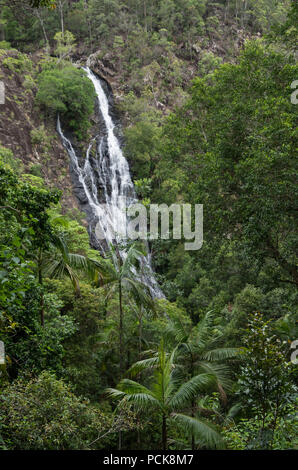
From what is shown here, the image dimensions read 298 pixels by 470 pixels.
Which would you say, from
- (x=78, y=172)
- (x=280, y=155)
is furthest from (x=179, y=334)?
(x=78, y=172)

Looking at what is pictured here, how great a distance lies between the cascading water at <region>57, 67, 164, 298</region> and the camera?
2077cm

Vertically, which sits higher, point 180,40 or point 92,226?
point 180,40

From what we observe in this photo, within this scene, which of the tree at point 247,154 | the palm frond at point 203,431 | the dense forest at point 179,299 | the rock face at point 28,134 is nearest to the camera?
the dense forest at point 179,299

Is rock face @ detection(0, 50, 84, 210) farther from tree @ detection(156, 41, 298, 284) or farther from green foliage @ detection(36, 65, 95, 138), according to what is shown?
tree @ detection(156, 41, 298, 284)

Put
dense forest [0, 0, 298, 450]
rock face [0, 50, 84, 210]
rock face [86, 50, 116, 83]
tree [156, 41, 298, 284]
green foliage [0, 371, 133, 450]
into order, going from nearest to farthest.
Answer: green foliage [0, 371, 133, 450] → dense forest [0, 0, 298, 450] → tree [156, 41, 298, 284] → rock face [0, 50, 84, 210] → rock face [86, 50, 116, 83]

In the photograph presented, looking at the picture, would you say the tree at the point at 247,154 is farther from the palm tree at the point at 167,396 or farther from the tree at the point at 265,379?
the tree at the point at 265,379

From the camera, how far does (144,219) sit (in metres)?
23.3

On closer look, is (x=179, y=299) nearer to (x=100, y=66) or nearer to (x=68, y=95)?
(x=68, y=95)

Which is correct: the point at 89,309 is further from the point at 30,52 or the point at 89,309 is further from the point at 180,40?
the point at 180,40

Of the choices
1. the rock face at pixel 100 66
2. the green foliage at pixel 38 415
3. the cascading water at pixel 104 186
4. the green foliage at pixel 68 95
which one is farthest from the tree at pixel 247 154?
the rock face at pixel 100 66

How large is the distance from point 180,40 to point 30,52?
1678 cm

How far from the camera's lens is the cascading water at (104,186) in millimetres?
20766

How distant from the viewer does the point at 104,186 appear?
75.6 ft

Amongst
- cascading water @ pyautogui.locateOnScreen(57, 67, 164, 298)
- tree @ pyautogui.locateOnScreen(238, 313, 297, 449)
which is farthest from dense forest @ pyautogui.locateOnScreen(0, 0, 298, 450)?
cascading water @ pyautogui.locateOnScreen(57, 67, 164, 298)
